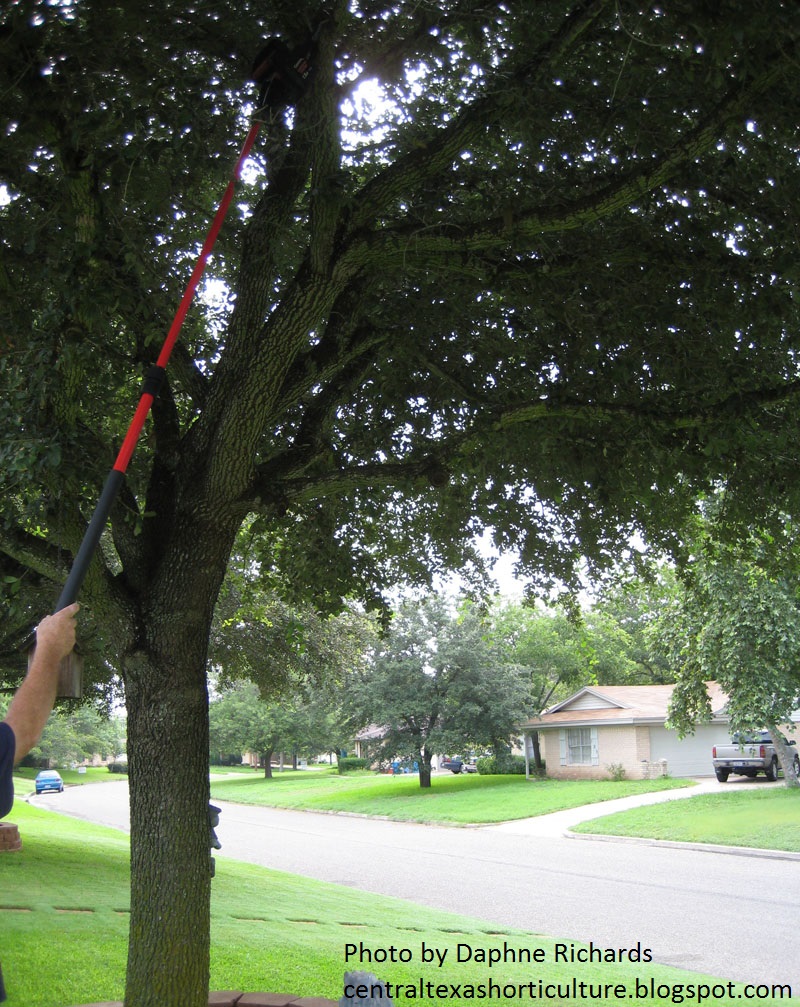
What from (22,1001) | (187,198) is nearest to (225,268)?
(187,198)

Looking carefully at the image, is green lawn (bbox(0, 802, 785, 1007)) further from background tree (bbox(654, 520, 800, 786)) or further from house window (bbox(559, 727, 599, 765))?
house window (bbox(559, 727, 599, 765))

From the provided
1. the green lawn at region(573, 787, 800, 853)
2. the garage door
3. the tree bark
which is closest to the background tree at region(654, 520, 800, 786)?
the green lawn at region(573, 787, 800, 853)

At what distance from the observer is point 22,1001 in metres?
6.14

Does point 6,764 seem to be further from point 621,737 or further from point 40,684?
point 621,737

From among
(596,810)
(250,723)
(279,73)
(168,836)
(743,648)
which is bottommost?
(596,810)

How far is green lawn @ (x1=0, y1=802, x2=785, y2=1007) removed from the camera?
694 centimetres

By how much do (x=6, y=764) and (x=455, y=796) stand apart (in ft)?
111

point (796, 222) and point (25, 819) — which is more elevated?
point (796, 222)

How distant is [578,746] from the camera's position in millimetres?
38125

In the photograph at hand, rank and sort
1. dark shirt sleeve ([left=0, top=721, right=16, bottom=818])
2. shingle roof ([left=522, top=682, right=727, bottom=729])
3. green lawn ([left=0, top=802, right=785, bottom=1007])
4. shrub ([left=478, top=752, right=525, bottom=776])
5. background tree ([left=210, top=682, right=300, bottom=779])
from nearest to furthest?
dark shirt sleeve ([left=0, top=721, right=16, bottom=818]), green lawn ([left=0, top=802, right=785, bottom=1007]), shingle roof ([left=522, top=682, right=727, bottom=729]), shrub ([left=478, top=752, right=525, bottom=776]), background tree ([left=210, top=682, right=300, bottom=779])

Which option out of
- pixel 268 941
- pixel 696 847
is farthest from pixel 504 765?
pixel 268 941

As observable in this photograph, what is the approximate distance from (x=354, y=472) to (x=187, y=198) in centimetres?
241

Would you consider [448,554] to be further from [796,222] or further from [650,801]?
[650,801]

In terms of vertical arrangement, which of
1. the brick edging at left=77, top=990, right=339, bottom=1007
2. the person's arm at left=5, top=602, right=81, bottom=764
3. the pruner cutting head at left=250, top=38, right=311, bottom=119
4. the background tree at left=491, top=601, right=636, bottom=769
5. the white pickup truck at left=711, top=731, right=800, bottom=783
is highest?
the pruner cutting head at left=250, top=38, right=311, bottom=119
